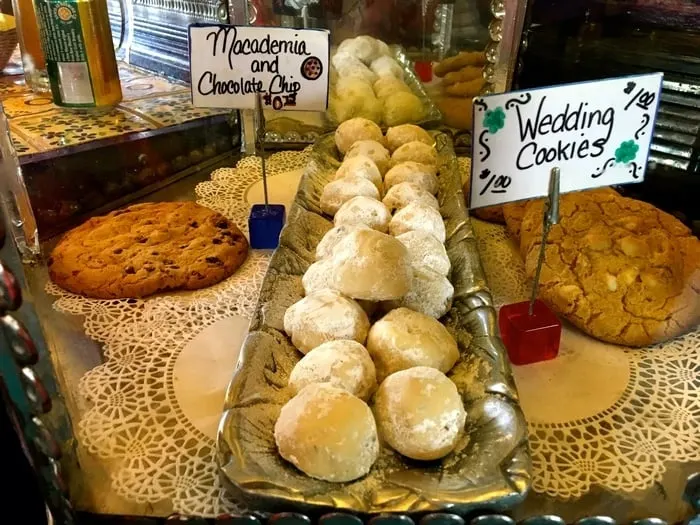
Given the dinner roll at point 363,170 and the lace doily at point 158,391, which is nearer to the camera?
the lace doily at point 158,391

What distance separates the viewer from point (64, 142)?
4.35 feet

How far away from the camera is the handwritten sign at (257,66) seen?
119 centimetres

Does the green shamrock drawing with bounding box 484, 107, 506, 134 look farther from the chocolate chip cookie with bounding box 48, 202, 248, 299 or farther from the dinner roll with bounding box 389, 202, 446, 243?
the chocolate chip cookie with bounding box 48, 202, 248, 299

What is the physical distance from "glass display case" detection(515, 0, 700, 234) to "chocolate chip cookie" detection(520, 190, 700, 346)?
32 cm

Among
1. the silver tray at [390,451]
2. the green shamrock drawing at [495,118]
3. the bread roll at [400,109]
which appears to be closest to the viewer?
the silver tray at [390,451]

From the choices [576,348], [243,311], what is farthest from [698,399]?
[243,311]

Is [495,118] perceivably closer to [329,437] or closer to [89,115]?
[329,437]

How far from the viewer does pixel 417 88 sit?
1.69 meters

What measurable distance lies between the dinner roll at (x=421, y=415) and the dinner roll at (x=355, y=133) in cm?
83

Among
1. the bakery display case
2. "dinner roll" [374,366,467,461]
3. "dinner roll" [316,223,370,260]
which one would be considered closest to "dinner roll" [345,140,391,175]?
the bakery display case

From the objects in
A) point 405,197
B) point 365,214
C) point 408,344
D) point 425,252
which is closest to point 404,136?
point 405,197

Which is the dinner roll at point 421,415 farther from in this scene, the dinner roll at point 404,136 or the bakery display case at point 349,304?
the dinner roll at point 404,136

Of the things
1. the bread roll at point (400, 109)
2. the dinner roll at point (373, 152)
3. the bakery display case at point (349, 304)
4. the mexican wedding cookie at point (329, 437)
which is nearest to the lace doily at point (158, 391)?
the bakery display case at point (349, 304)

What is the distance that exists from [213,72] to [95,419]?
0.71m
